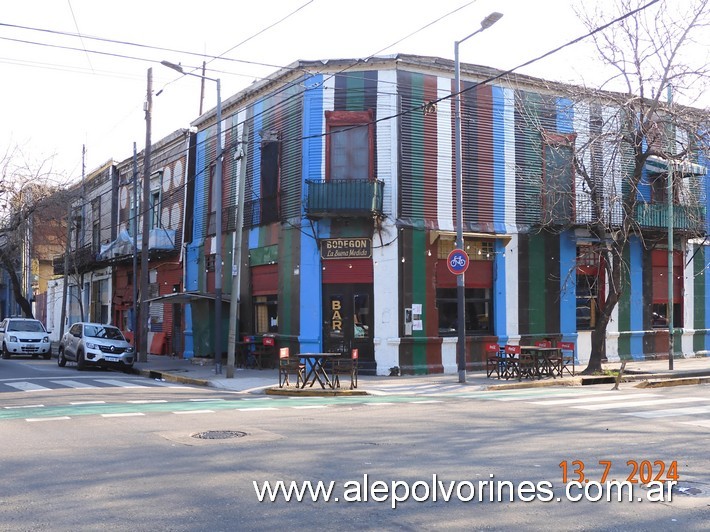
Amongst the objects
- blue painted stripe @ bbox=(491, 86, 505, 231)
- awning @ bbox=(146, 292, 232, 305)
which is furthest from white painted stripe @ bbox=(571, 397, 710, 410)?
awning @ bbox=(146, 292, 232, 305)

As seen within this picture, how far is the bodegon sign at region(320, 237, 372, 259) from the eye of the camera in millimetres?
22312

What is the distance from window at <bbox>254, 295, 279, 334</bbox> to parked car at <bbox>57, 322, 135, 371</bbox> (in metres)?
4.45

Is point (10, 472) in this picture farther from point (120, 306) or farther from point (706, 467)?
point (120, 306)

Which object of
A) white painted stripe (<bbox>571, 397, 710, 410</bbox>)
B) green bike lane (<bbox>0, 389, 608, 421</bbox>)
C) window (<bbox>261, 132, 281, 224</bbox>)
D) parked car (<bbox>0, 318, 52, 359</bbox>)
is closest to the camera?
green bike lane (<bbox>0, 389, 608, 421</bbox>)

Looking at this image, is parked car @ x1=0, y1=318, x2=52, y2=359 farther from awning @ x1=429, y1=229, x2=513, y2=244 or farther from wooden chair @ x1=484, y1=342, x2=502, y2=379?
wooden chair @ x1=484, y1=342, x2=502, y2=379

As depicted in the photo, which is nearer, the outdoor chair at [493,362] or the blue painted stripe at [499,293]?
the outdoor chair at [493,362]

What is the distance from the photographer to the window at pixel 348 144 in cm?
2258

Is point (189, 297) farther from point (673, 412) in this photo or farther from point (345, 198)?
point (673, 412)

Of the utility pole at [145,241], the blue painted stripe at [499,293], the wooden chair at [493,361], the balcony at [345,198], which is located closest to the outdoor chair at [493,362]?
the wooden chair at [493,361]

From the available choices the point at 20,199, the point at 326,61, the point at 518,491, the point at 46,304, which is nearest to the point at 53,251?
the point at 46,304

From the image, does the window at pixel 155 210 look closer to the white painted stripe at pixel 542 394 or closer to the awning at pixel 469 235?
the awning at pixel 469 235

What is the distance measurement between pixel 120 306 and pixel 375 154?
20894 millimetres

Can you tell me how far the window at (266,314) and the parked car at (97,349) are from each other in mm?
4446

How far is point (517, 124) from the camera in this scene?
2434 centimetres
